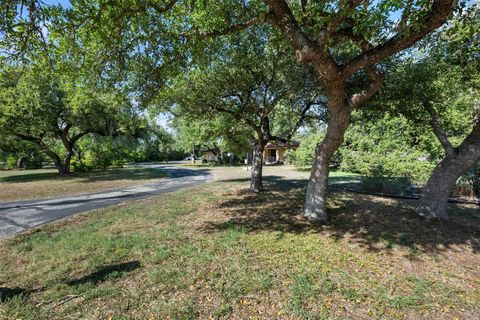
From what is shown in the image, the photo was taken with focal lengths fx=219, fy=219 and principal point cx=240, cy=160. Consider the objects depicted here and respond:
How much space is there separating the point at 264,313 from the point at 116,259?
2.82 meters

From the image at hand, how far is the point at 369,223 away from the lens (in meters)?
5.68

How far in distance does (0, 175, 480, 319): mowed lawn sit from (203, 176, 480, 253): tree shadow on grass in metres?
0.04

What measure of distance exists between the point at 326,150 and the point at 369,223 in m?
2.24

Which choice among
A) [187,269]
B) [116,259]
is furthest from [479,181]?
[116,259]

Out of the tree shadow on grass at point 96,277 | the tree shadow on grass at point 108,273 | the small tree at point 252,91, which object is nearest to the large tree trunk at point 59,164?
the small tree at point 252,91

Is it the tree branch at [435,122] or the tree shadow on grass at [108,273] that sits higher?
the tree branch at [435,122]

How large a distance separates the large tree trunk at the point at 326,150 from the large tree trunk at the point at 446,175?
267 cm

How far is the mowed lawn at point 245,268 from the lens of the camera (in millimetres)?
2732

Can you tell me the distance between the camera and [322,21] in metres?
3.95

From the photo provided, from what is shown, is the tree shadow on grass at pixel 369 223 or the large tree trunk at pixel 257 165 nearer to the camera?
the tree shadow on grass at pixel 369 223

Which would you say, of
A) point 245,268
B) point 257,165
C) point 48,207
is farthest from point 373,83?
point 48,207

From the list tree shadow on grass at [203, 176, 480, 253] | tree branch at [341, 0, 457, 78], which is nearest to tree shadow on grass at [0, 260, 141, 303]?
tree shadow on grass at [203, 176, 480, 253]

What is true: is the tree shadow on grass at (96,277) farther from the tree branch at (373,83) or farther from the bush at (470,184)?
the bush at (470,184)

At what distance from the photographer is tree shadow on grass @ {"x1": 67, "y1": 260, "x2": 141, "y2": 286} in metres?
3.28
